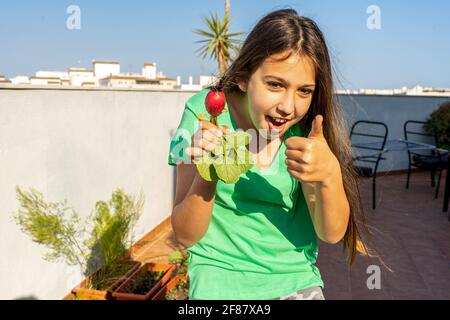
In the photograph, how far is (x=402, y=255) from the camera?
4.13 metres

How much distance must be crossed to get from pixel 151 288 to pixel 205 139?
2.57 m

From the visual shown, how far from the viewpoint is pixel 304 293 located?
120 centimetres

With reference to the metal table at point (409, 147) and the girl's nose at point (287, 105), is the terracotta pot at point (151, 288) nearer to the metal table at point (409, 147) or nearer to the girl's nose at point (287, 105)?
the girl's nose at point (287, 105)

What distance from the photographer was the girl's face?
1077mm

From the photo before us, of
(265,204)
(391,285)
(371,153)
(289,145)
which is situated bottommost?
(391,285)

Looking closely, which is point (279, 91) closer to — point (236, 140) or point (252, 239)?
point (236, 140)

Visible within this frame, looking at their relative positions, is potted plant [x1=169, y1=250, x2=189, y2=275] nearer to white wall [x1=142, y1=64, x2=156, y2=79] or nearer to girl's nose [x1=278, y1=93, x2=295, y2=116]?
girl's nose [x1=278, y1=93, x2=295, y2=116]

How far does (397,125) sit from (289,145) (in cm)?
749

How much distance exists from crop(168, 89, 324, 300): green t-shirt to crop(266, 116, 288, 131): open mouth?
0.49 ft

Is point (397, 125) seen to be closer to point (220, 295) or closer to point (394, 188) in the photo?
point (394, 188)

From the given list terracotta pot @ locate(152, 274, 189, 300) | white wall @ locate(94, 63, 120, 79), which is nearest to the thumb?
terracotta pot @ locate(152, 274, 189, 300)

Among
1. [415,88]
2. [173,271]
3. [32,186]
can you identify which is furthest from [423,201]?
[415,88]

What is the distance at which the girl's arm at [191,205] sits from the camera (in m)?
1.11

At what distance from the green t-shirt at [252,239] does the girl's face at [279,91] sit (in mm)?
143
